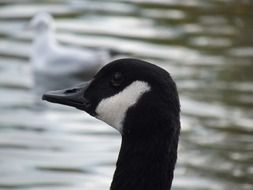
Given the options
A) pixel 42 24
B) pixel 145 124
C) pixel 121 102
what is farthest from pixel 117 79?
pixel 42 24

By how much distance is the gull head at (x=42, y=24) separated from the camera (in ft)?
53.6

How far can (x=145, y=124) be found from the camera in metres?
6.37

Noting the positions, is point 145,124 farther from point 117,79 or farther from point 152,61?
point 152,61

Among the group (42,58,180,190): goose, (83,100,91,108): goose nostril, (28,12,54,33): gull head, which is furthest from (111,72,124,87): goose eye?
(28,12,54,33): gull head

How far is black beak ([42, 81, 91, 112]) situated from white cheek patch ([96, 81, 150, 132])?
0.29 meters

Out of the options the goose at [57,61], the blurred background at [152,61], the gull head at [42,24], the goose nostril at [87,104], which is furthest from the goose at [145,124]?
the gull head at [42,24]

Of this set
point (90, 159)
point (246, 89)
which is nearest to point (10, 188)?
point (90, 159)

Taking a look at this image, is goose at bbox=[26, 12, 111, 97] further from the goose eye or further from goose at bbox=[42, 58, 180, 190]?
goose at bbox=[42, 58, 180, 190]

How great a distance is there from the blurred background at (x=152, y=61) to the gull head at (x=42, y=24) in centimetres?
12

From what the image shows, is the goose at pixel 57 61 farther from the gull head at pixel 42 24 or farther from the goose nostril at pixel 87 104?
the goose nostril at pixel 87 104

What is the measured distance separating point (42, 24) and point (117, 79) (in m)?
9.86

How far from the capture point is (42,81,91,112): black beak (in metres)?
6.91

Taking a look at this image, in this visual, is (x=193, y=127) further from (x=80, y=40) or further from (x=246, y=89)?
(x=80, y=40)

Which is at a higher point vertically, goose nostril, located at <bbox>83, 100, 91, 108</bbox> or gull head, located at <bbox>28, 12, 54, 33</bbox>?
gull head, located at <bbox>28, 12, 54, 33</bbox>
